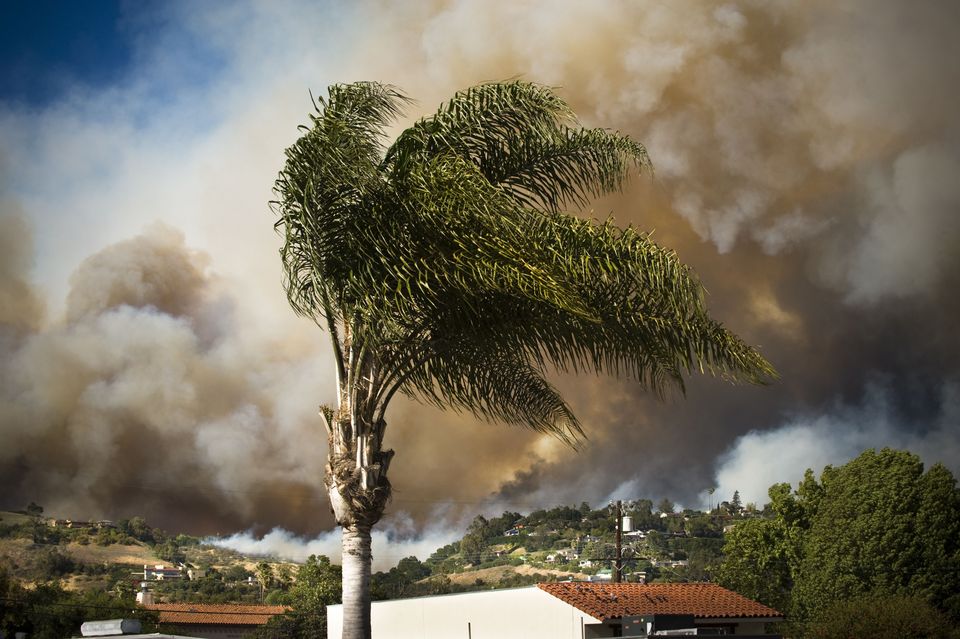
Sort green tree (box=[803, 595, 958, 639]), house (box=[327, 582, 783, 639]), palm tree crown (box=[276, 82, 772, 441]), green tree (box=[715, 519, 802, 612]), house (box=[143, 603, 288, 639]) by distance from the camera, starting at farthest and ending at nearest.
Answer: house (box=[143, 603, 288, 639]) < green tree (box=[715, 519, 802, 612]) < green tree (box=[803, 595, 958, 639]) < house (box=[327, 582, 783, 639]) < palm tree crown (box=[276, 82, 772, 441])

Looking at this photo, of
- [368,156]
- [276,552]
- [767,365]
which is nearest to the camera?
[767,365]

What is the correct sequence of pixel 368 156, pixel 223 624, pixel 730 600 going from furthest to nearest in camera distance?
pixel 223 624 < pixel 730 600 < pixel 368 156

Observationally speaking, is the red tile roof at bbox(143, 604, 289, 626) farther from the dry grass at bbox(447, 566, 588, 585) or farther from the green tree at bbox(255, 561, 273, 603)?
the dry grass at bbox(447, 566, 588, 585)

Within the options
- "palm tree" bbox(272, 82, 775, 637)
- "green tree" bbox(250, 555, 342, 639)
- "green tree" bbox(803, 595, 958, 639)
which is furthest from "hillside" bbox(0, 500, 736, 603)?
"palm tree" bbox(272, 82, 775, 637)

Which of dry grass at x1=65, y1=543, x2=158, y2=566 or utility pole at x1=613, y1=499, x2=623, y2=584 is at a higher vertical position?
dry grass at x1=65, y1=543, x2=158, y2=566

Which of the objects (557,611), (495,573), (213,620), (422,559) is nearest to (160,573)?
(213,620)

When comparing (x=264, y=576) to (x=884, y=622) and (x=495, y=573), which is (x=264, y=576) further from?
(x=884, y=622)

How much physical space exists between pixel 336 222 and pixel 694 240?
95.7m

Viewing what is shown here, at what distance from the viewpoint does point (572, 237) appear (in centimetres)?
1093

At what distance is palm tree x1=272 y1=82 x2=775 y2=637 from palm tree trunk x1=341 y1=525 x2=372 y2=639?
0.01 meters

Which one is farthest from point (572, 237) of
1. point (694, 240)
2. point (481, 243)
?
point (694, 240)

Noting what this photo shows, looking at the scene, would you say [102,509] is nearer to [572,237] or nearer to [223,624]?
[223,624]

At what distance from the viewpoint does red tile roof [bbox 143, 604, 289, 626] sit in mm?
73938

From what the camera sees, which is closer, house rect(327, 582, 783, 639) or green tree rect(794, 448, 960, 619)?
house rect(327, 582, 783, 639)
